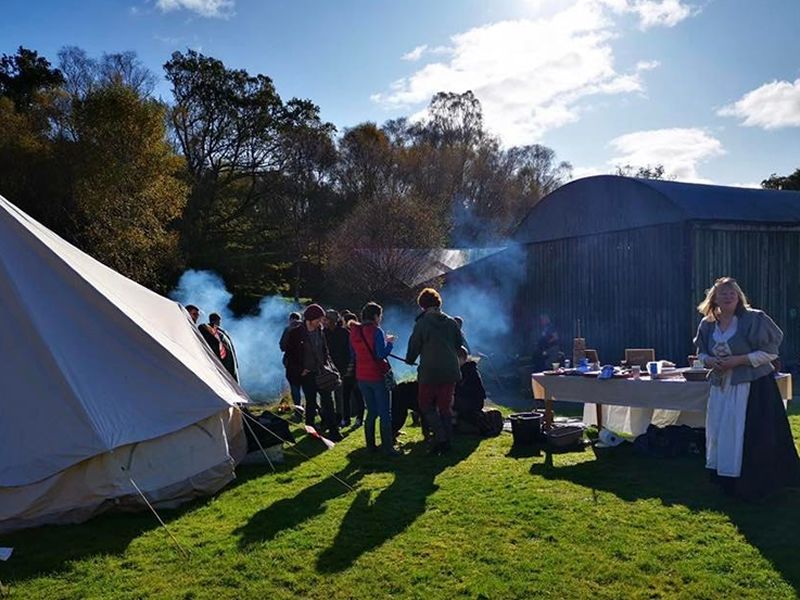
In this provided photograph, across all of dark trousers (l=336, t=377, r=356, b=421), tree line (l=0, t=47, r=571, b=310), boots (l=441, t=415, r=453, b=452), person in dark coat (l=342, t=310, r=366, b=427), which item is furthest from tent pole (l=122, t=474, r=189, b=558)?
tree line (l=0, t=47, r=571, b=310)

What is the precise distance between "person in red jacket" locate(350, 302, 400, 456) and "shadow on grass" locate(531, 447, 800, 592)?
1665mm

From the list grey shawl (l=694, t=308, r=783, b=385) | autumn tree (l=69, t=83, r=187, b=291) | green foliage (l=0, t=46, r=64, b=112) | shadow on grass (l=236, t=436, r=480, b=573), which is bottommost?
shadow on grass (l=236, t=436, r=480, b=573)

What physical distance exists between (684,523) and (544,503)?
1.05 meters

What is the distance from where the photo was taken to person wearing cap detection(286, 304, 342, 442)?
7.75 meters

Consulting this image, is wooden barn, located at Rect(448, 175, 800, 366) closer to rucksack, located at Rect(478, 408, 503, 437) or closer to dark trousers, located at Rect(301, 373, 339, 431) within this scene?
rucksack, located at Rect(478, 408, 503, 437)

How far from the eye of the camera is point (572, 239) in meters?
14.6

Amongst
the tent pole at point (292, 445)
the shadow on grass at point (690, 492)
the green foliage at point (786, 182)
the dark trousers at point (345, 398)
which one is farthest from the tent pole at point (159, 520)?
the green foliage at point (786, 182)

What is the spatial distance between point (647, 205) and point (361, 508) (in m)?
9.64

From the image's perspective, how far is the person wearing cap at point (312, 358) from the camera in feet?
25.4

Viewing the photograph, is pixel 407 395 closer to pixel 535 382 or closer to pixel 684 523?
pixel 535 382

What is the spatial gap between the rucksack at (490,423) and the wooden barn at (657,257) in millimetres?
5564

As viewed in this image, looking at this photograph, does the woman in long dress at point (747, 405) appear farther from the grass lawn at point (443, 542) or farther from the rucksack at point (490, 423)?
the rucksack at point (490, 423)

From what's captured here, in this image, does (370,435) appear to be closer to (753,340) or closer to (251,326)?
(753,340)

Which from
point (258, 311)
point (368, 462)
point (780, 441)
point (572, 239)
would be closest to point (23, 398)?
point (368, 462)
